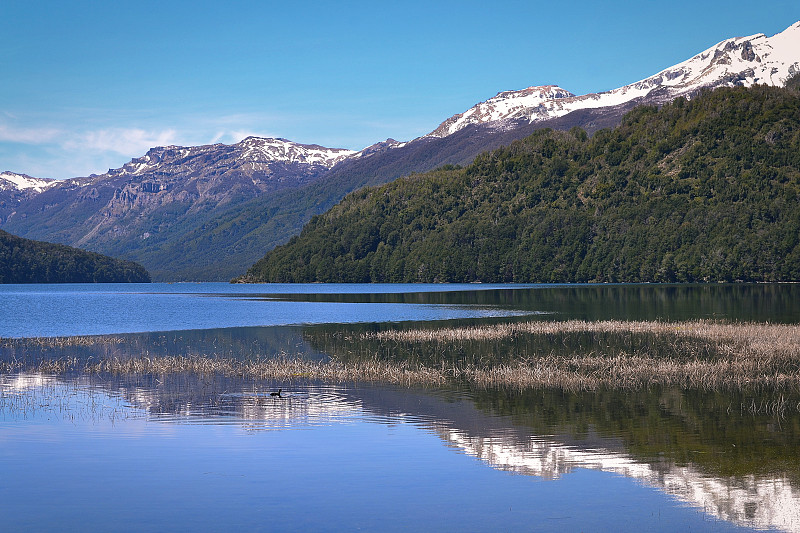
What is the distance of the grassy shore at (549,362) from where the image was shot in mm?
42781

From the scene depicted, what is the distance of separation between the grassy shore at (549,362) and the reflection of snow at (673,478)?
13.3m

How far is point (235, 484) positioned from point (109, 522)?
401cm

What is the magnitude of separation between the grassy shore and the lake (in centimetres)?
210

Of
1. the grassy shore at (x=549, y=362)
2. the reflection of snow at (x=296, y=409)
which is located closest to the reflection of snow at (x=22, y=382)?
the grassy shore at (x=549, y=362)

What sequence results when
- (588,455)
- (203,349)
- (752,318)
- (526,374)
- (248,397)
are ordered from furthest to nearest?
(752,318), (203,349), (526,374), (248,397), (588,455)

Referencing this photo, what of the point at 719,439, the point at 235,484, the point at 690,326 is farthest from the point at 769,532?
the point at 690,326

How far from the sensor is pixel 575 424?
31938 mm

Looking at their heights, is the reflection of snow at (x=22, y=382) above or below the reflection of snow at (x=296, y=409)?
above

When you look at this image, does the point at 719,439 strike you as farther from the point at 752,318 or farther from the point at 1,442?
the point at 752,318

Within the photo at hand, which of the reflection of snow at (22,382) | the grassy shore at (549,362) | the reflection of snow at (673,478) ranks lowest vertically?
the reflection of snow at (673,478)

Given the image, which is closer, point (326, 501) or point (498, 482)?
point (326, 501)

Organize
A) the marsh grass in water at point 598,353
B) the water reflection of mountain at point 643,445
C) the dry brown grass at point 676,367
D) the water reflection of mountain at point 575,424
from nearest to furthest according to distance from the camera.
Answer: the water reflection of mountain at point 643,445 → the water reflection of mountain at point 575,424 → the dry brown grass at point 676,367 → the marsh grass in water at point 598,353

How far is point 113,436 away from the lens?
30.5 meters

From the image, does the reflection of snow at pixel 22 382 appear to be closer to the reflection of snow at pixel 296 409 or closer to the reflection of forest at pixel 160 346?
the reflection of forest at pixel 160 346
